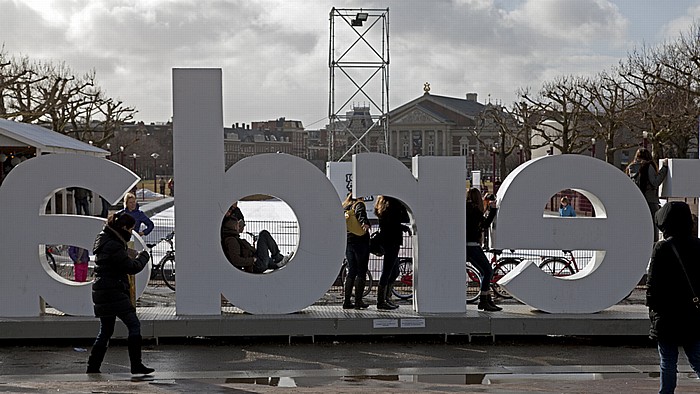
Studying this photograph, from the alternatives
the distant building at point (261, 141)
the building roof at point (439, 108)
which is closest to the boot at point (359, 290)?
the building roof at point (439, 108)

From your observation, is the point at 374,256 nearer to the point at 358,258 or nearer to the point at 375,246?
the point at 375,246

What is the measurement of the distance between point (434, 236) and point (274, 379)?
3005 mm

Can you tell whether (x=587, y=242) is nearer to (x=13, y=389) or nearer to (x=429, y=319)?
(x=429, y=319)

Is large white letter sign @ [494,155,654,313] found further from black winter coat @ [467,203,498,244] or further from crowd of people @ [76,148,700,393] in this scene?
black winter coat @ [467,203,498,244]

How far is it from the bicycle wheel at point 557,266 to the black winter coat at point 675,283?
733cm

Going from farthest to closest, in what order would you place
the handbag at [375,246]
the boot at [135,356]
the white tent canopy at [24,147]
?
the white tent canopy at [24,147] < the handbag at [375,246] < the boot at [135,356]

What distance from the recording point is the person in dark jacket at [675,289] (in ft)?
21.6

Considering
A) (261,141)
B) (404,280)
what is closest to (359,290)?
(404,280)

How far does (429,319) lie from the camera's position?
1044cm

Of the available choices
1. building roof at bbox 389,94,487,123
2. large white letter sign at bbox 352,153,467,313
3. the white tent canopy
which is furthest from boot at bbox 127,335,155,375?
building roof at bbox 389,94,487,123

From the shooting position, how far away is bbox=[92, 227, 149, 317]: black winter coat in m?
8.23

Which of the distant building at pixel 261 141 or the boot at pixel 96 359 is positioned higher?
the distant building at pixel 261 141

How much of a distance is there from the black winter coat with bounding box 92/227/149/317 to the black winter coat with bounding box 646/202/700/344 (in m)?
4.60

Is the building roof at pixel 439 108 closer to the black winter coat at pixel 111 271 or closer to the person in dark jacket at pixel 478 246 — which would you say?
the person in dark jacket at pixel 478 246
